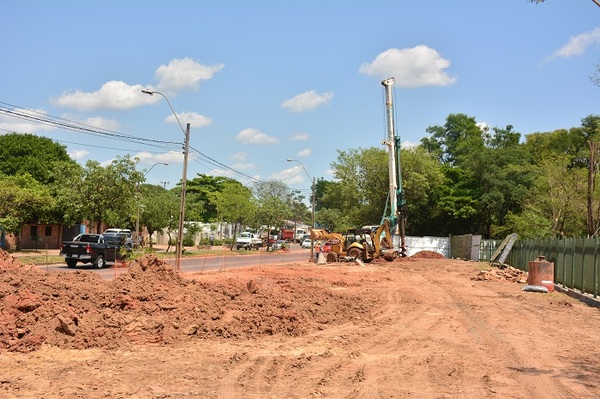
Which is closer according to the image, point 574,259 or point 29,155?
point 574,259

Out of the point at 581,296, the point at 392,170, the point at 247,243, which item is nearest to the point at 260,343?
the point at 581,296

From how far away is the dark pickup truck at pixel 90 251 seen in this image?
2983cm

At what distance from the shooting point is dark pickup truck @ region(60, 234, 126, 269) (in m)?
29.8

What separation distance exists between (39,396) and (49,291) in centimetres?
567

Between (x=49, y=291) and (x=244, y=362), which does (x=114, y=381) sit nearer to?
(x=244, y=362)

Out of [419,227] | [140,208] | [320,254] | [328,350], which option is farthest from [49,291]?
[419,227]

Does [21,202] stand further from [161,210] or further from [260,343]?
[260,343]

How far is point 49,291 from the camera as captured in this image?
41.2ft

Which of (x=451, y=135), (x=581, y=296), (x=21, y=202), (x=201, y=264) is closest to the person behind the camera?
(x=581, y=296)

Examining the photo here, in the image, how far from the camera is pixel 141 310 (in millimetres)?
12391

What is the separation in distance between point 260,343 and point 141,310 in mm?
2857

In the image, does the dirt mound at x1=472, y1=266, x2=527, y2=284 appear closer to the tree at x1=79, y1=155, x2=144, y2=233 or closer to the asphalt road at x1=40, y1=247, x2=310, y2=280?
the asphalt road at x1=40, y1=247, x2=310, y2=280

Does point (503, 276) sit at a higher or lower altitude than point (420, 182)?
lower

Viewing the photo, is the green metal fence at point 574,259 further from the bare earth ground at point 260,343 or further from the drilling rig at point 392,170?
the drilling rig at point 392,170
